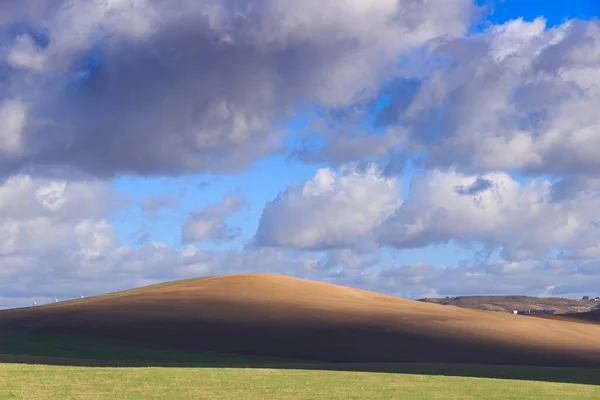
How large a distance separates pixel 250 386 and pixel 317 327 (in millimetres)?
49644

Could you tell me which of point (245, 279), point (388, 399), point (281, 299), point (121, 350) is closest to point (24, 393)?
point (388, 399)

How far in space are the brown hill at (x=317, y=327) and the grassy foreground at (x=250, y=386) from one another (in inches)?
1096

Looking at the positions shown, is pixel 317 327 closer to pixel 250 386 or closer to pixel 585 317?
pixel 250 386

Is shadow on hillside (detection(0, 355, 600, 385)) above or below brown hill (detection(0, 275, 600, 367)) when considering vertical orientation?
below

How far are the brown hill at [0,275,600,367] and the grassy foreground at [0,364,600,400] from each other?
27.8 m

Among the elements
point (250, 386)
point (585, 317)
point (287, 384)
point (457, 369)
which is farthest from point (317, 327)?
point (585, 317)

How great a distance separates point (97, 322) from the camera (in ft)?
290

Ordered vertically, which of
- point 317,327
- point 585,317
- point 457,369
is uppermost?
point 585,317

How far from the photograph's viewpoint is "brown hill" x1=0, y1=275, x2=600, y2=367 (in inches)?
2995

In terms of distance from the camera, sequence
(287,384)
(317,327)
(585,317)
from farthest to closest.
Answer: (585,317), (317,327), (287,384)

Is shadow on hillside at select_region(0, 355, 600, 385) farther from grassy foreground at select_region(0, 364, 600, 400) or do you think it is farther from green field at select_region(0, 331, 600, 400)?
grassy foreground at select_region(0, 364, 600, 400)

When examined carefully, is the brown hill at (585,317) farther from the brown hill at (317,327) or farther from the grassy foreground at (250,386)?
the grassy foreground at (250,386)

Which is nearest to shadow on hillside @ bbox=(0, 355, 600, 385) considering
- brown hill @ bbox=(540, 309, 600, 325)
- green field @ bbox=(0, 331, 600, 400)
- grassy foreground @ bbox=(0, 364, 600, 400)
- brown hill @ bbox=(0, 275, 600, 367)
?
green field @ bbox=(0, 331, 600, 400)

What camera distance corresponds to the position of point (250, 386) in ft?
125
